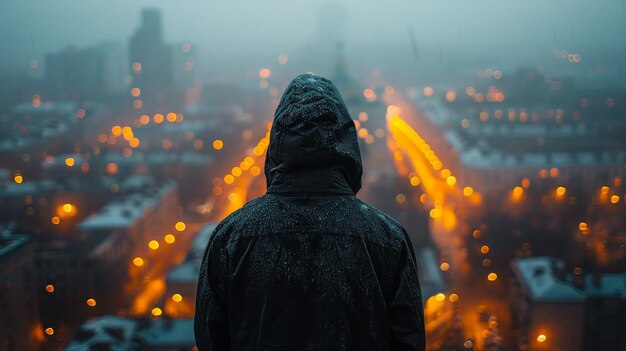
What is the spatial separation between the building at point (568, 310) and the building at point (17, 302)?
3.39 meters

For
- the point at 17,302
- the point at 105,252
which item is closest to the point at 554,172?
the point at 105,252

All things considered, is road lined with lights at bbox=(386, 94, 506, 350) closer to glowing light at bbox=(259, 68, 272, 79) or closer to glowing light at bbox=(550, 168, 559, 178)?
glowing light at bbox=(550, 168, 559, 178)

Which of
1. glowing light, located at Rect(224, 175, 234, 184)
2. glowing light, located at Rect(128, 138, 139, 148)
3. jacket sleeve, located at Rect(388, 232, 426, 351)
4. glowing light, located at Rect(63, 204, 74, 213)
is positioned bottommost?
glowing light, located at Rect(224, 175, 234, 184)

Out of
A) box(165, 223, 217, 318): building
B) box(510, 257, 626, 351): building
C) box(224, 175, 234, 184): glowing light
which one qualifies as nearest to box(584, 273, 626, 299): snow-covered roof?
Result: box(510, 257, 626, 351): building

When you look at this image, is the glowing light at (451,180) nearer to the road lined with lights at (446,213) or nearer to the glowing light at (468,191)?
the road lined with lights at (446,213)

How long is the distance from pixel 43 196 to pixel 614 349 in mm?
7446

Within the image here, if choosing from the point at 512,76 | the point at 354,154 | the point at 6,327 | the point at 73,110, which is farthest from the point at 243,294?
the point at 512,76

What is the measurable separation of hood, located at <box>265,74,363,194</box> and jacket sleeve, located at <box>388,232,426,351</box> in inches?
6.4

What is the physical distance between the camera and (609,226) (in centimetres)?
754

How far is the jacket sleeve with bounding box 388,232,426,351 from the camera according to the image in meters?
1.02

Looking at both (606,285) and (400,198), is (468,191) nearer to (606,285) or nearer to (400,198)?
(400,198)

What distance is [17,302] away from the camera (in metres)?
3.25

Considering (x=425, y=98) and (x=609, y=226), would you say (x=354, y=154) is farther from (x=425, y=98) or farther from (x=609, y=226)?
(x=425, y=98)

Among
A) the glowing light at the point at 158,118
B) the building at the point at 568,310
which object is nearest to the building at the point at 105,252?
the building at the point at 568,310
